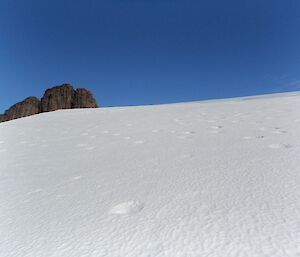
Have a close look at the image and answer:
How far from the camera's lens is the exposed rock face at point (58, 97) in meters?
57.8

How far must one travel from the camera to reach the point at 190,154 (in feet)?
9.18

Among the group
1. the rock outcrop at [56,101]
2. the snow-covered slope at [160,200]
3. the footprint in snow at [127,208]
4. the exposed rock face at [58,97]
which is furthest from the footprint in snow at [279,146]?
the exposed rock face at [58,97]

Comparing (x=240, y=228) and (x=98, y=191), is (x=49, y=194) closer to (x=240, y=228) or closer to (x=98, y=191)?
(x=98, y=191)

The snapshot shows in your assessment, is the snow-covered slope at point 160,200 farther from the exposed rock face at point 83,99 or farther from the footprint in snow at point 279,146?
the exposed rock face at point 83,99

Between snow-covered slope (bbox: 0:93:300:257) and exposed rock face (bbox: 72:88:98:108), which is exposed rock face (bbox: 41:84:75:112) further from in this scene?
snow-covered slope (bbox: 0:93:300:257)

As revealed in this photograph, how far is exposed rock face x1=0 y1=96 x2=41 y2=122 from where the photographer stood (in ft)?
191

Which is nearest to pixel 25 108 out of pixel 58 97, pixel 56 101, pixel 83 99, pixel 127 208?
pixel 56 101

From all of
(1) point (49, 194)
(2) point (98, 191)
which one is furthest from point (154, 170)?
(1) point (49, 194)

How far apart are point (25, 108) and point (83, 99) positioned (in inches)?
504

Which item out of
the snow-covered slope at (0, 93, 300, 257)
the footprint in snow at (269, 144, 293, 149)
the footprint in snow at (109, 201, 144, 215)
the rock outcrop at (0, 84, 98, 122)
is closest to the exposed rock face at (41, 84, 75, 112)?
the rock outcrop at (0, 84, 98, 122)

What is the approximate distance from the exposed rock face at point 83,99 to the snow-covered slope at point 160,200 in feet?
183

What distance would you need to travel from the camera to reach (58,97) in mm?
58625

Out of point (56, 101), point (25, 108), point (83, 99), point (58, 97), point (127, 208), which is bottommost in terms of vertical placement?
point (127, 208)

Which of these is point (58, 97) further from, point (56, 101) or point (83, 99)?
point (83, 99)
